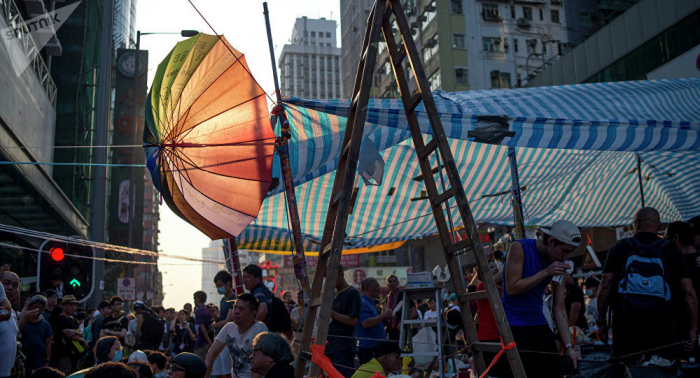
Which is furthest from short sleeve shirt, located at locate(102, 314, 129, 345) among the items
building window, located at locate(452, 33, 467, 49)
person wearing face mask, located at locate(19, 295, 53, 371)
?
building window, located at locate(452, 33, 467, 49)

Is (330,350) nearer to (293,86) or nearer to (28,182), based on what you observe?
(28,182)

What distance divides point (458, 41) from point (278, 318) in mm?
39377

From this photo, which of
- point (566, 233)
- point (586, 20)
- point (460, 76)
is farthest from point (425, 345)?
point (460, 76)

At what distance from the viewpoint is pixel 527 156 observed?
10.2m

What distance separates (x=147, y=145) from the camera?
6.98 meters

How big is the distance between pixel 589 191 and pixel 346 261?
4277 centimetres

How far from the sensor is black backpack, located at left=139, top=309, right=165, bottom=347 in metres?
11.2

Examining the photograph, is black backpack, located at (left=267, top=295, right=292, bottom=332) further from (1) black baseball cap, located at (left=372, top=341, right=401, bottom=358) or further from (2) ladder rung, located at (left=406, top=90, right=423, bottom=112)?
(2) ladder rung, located at (left=406, top=90, right=423, bottom=112)

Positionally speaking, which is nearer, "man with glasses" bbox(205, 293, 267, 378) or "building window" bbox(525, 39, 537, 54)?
"man with glasses" bbox(205, 293, 267, 378)

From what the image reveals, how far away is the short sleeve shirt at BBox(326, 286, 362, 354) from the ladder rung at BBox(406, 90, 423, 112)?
2376mm

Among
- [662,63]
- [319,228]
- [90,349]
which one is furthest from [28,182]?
[662,63]

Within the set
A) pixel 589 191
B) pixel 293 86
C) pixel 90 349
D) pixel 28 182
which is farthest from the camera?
pixel 293 86

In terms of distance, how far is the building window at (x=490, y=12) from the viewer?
43594 millimetres

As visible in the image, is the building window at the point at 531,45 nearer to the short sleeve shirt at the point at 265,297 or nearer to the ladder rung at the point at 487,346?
the short sleeve shirt at the point at 265,297
